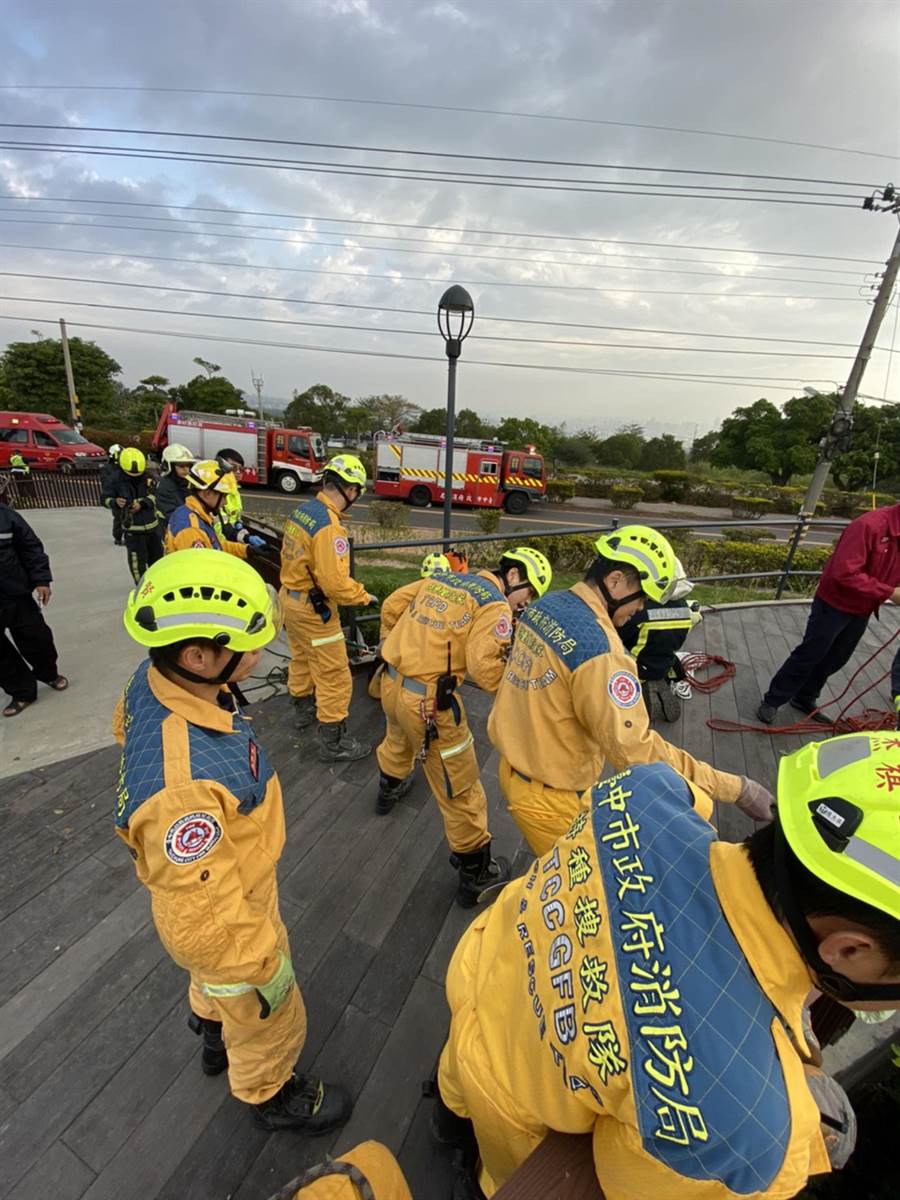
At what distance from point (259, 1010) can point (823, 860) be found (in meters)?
1.68

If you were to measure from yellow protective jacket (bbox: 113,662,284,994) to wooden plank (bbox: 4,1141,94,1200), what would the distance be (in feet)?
3.02

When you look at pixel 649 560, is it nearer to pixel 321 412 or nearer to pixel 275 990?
pixel 275 990

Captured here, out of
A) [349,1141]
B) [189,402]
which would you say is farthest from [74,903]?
[189,402]

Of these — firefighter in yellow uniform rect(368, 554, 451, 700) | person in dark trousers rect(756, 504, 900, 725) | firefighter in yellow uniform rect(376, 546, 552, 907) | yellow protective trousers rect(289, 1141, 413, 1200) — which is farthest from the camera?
person in dark trousers rect(756, 504, 900, 725)

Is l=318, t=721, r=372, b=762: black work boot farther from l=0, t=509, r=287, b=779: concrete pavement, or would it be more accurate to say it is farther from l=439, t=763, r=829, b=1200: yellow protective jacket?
l=439, t=763, r=829, b=1200: yellow protective jacket

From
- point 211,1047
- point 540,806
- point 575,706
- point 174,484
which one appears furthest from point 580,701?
point 174,484

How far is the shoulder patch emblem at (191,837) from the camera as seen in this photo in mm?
1271

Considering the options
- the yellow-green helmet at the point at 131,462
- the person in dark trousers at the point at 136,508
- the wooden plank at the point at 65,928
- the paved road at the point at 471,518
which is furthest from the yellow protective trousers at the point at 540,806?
the paved road at the point at 471,518

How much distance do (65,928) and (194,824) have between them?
5.87ft

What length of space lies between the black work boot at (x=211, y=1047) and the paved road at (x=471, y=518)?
52.5 feet

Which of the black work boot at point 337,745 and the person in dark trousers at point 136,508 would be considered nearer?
the black work boot at point 337,745

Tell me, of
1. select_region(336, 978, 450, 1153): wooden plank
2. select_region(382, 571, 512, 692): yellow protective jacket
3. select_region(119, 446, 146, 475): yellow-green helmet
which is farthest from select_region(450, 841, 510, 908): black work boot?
select_region(119, 446, 146, 475): yellow-green helmet

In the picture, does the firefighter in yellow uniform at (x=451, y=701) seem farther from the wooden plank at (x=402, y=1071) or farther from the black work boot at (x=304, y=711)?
the black work boot at (x=304, y=711)

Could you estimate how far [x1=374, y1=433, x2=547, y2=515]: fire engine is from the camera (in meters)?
21.5
